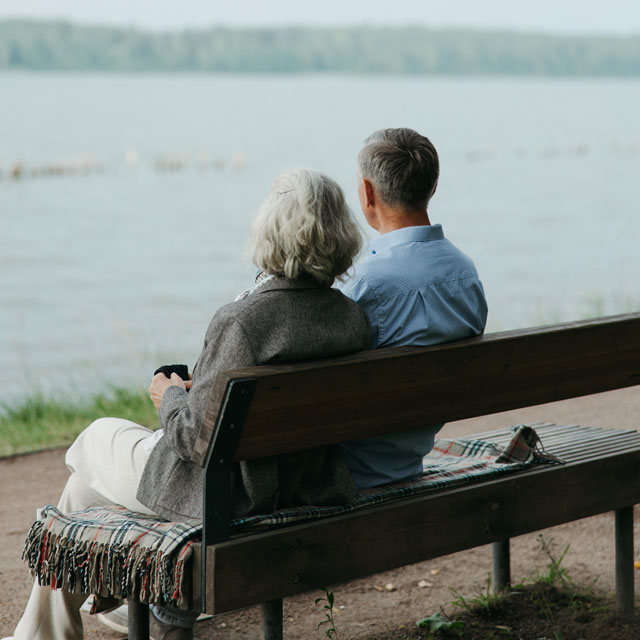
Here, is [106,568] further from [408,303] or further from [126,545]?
[408,303]

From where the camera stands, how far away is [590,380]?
3439 millimetres

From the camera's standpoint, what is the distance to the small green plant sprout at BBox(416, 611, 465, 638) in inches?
145

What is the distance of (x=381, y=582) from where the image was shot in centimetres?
432

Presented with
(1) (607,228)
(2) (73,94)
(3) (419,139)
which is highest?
(2) (73,94)

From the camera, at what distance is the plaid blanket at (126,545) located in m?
2.74

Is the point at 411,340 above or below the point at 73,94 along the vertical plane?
below

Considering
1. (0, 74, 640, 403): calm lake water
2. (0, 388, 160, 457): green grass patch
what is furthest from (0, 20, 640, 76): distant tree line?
(0, 388, 160, 457): green grass patch

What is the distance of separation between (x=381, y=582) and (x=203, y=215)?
39649mm

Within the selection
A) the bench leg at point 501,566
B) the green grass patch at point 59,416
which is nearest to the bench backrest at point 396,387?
the bench leg at point 501,566

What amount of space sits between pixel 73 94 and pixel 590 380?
16745 cm

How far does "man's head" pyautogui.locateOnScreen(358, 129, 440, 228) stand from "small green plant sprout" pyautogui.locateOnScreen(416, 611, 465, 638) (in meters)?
1.43

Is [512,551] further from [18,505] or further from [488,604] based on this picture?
[18,505]

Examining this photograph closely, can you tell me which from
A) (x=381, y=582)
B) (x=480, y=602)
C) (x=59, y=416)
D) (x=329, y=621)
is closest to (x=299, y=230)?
(x=329, y=621)

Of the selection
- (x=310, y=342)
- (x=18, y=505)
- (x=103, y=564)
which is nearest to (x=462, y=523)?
(x=310, y=342)
